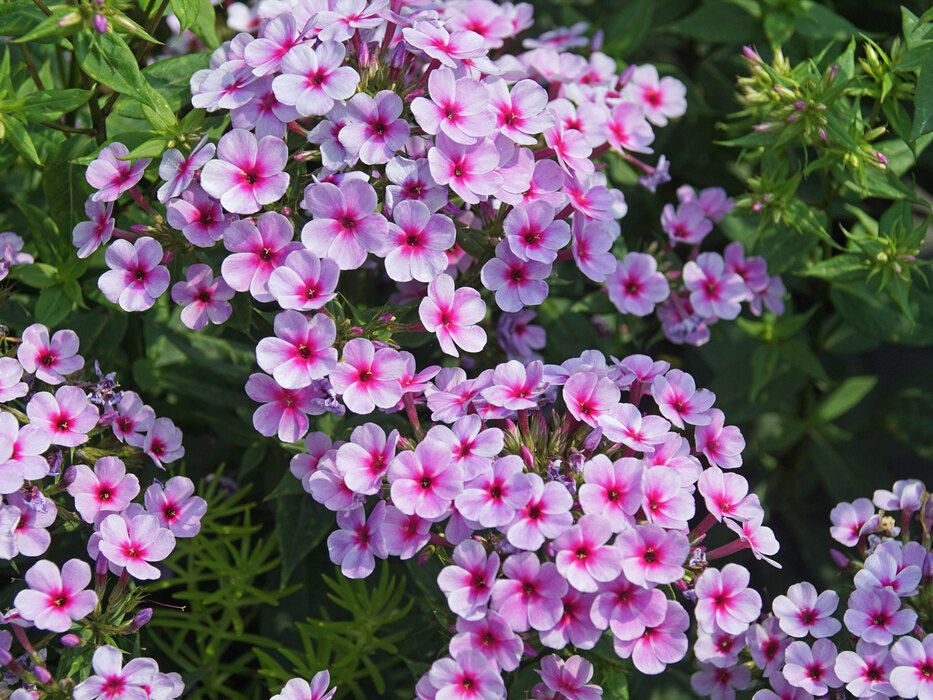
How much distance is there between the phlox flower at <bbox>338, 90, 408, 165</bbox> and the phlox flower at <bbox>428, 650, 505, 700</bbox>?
80 centimetres

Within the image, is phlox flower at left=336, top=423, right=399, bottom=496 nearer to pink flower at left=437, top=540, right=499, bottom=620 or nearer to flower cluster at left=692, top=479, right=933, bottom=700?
pink flower at left=437, top=540, right=499, bottom=620

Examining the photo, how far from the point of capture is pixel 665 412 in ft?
5.16

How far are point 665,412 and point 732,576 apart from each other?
0.93 ft

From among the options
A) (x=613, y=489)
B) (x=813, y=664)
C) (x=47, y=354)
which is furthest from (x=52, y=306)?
(x=813, y=664)

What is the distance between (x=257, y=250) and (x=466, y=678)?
30.1 inches

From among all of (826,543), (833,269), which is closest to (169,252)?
(833,269)

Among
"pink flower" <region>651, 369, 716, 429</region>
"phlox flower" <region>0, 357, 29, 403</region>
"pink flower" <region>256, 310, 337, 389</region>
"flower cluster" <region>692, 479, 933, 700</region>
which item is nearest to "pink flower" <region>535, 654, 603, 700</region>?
"flower cluster" <region>692, 479, 933, 700</region>

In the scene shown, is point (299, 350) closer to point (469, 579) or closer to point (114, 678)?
point (469, 579)

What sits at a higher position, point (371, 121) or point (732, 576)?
point (371, 121)

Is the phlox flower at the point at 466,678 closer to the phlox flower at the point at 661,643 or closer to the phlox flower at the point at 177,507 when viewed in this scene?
the phlox flower at the point at 661,643

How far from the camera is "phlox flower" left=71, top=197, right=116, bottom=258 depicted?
167 centimetres

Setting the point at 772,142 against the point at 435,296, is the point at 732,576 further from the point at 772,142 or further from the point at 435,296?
the point at 772,142

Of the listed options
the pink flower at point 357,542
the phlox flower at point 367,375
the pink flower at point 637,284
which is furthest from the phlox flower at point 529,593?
the pink flower at point 637,284

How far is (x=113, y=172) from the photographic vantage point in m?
1.69
